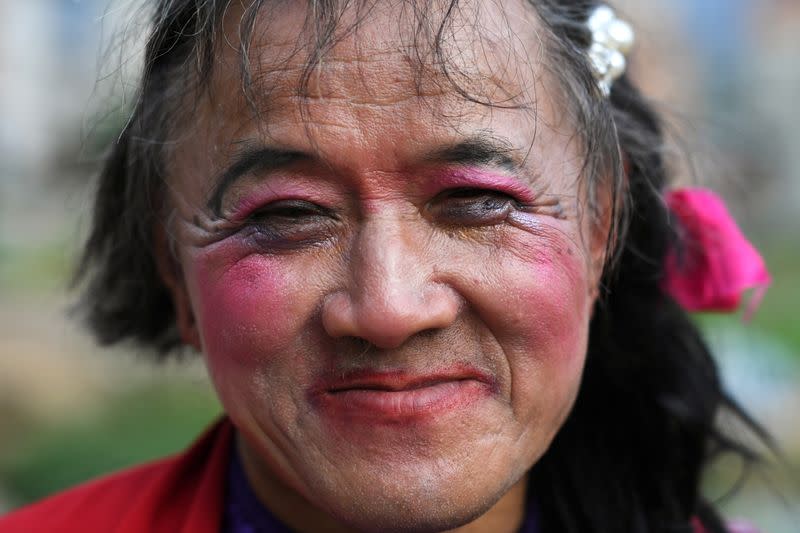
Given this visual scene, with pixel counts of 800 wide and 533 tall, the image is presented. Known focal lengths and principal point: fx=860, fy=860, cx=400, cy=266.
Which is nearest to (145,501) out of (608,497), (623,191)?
(608,497)

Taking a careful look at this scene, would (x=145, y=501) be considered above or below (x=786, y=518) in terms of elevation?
above

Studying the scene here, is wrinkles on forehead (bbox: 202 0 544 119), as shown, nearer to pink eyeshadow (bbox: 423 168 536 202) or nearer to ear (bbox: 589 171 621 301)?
pink eyeshadow (bbox: 423 168 536 202)

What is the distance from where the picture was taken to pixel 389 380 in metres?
1.59

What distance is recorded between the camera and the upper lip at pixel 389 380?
1.59 meters

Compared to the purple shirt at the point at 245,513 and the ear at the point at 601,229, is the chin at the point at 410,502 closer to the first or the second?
the purple shirt at the point at 245,513

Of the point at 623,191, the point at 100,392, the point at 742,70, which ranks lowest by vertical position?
the point at 742,70

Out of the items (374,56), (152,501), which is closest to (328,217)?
(374,56)

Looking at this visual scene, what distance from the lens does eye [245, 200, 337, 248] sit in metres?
1.64

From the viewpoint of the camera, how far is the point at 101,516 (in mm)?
2168

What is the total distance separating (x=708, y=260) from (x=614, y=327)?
0.31 m

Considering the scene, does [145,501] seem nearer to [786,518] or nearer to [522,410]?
[522,410]

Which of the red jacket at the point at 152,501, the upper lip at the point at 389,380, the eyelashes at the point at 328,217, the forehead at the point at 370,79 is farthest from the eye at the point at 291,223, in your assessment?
the red jacket at the point at 152,501

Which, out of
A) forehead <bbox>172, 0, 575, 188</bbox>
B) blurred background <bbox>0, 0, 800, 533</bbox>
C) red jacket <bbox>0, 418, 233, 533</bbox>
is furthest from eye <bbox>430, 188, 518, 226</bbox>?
red jacket <bbox>0, 418, 233, 533</bbox>

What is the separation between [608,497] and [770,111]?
16631mm
